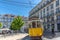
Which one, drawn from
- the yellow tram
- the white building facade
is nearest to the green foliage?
the white building facade

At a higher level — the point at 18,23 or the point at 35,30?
the point at 18,23

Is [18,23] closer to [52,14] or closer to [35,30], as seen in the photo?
[52,14]

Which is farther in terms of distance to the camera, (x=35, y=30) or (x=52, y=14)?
(x=52, y=14)

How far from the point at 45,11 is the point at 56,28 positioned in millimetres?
13799

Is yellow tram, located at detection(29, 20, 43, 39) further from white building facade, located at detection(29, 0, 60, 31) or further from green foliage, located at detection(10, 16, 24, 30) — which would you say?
green foliage, located at detection(10, 16, 24, 30)

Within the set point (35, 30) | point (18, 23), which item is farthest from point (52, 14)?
point (35, 30)

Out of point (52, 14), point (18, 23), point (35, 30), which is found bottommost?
point (35, 30)

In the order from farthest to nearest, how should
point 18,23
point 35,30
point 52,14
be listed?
1. point 18,23
2. point 52,14
3. point 35,30

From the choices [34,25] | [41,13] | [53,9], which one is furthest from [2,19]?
[34,25]

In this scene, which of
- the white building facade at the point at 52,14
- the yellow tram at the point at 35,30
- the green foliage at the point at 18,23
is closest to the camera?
the yellow tram at the point at 35,30

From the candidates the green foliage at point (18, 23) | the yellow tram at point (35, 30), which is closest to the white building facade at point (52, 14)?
the green foliage at point (18, 23)

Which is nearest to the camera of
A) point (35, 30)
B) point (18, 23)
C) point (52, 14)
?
point (35, 30)

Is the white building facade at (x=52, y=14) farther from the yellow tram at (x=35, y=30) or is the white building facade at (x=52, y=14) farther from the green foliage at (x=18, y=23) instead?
the yellow tram at (x=35, y=30)

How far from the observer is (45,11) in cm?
6312
